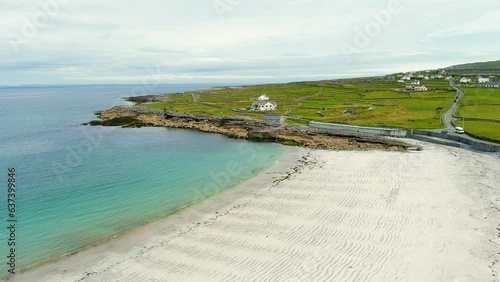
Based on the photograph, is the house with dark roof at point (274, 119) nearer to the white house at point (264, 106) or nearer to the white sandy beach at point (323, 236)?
the white house at point (264, 106)

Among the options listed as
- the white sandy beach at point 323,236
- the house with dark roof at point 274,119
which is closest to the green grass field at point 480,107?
the white sandy beach at point 323,236

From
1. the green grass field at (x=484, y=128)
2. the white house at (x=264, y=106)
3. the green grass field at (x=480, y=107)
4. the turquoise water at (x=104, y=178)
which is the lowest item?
the turquoise water at (x=104, y=178)

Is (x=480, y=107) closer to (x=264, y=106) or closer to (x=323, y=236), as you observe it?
(x=264, y=106)

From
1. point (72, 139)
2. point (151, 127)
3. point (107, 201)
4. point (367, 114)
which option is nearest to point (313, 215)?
point (107, 201)

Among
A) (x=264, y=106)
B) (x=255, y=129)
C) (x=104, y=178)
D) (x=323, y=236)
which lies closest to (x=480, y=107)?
(x=264, y=106)

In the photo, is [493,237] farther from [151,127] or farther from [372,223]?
[151,127]

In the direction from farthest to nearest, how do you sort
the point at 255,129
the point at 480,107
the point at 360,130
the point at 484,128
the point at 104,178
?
the point at 480,107 → the point at 255,129 → the point at 360,130 → the point at 484,128 → the point at 104,178

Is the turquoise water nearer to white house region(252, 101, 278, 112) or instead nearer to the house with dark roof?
the house with dark roof
